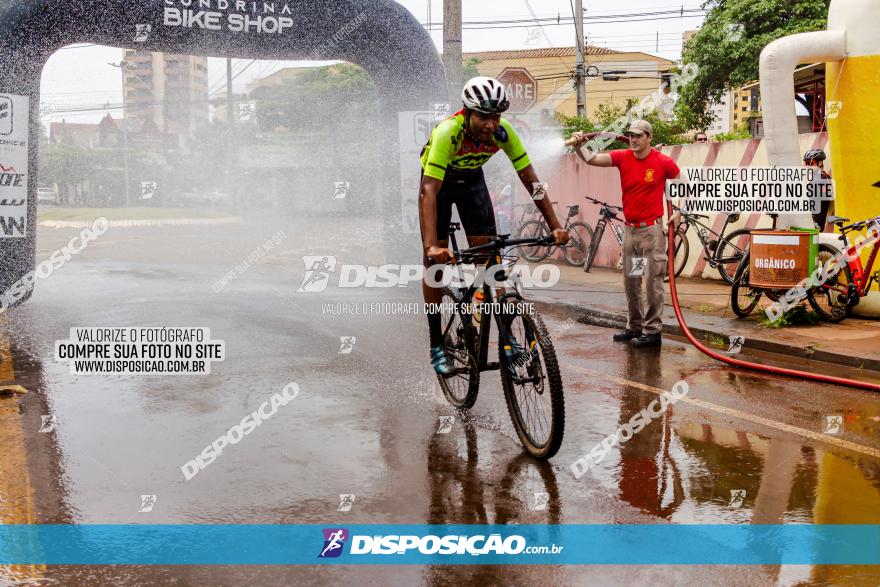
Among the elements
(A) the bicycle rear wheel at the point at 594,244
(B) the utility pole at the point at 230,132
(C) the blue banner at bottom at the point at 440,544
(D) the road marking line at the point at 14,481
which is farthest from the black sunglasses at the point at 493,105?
(B) the utility pole at the point at 230,132

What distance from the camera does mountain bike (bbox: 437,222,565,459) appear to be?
5.10 m

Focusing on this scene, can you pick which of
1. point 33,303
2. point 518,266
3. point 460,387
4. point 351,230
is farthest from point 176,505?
point 351,230

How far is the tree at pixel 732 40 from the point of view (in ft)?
96.9

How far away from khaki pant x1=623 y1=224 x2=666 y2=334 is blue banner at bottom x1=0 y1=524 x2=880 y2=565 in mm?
4817

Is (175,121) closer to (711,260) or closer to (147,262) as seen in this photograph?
(147,262)

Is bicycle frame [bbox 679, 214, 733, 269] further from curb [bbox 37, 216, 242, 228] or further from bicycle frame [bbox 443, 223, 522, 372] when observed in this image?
curb [bbox 37, 216, 242, 228]

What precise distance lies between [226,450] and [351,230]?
2651 centimetres

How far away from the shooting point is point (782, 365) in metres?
8.02

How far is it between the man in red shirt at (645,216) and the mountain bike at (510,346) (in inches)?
126

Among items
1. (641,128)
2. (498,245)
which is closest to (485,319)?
(498,245)

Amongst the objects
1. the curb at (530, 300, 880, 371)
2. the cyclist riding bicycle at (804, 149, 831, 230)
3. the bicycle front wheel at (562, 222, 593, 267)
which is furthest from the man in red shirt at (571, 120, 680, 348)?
the bicycle front wheel at (562, 222, 593, 267)

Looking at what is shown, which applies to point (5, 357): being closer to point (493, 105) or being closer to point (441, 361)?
point (441, 361)

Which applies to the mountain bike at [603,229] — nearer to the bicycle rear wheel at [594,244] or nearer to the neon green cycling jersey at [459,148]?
the bicycle rear wheel at [594,244]

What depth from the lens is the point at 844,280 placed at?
9414 millimetres
